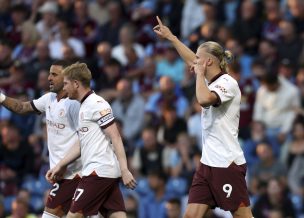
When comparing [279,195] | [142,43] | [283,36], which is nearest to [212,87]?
[279,195]

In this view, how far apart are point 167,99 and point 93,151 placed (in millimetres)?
7013

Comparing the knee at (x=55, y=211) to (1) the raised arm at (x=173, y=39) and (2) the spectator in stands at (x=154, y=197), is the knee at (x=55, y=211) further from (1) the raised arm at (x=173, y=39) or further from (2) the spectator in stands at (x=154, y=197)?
(2) the spectator in stands at (x=154, y=197)

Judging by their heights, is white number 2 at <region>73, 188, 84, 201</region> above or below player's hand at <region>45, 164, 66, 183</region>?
below

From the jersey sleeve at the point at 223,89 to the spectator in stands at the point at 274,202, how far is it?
16.7 ft

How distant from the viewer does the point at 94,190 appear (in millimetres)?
10656

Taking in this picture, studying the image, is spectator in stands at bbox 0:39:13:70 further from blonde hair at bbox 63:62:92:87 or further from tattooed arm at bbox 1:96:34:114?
blonde hair at bbox 63:62:92:87

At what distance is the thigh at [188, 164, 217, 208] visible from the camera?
10.4m

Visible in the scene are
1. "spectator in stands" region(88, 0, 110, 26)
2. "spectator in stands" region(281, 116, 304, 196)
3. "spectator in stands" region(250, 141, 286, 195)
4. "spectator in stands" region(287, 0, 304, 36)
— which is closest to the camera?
"spectator in stands" region(250, 141, 286, 195)

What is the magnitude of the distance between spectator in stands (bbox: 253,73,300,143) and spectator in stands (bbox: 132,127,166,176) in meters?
1.63

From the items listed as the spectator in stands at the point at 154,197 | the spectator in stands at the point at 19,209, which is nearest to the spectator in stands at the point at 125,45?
the spectator in stands at the point at 154,197

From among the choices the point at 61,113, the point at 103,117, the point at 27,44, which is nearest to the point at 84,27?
the point at 27,44

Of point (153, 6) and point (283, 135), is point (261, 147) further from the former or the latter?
point (153, 6)

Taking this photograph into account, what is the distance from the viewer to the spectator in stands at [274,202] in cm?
1517

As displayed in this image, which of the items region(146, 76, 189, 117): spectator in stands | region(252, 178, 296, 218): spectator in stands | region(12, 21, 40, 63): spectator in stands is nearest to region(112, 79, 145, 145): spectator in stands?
region(146, 76, 189, 117): spectator in stands
